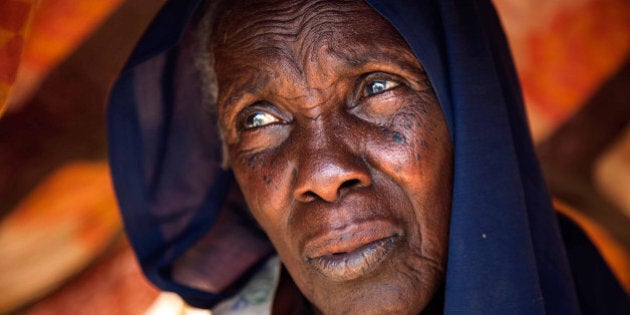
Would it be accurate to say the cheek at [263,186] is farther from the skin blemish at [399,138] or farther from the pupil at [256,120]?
the skin blemish at [399,138]

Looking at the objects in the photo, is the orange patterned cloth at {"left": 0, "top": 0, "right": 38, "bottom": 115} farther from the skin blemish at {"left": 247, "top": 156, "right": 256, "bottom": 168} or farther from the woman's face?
the skin blemish at {"left": 247, "top": 156, "right": 256, "bottom": 168}

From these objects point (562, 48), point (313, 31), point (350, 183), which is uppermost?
point (313, 31)

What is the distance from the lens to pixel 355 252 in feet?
6.35

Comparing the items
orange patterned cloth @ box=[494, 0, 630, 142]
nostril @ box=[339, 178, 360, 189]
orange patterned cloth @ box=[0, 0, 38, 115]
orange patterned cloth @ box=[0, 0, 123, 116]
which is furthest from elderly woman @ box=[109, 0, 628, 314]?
orange patterned cloth @ box=[494, 0, 630, 142]

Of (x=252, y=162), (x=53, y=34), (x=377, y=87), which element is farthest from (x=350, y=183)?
(x=53, y=34)

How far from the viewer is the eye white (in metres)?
2.23

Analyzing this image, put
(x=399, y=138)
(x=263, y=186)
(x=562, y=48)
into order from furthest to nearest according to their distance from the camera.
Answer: (x=562, y=48), (x=263, y=186), (x=399, y=138)

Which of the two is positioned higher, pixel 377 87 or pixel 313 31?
pixel 313 31

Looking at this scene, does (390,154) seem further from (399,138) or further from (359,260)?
(359,260)

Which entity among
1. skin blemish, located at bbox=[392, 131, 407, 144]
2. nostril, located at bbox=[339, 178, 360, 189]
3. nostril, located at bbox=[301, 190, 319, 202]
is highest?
skin blemish, located at bbox=[392, 131, 407, 144]

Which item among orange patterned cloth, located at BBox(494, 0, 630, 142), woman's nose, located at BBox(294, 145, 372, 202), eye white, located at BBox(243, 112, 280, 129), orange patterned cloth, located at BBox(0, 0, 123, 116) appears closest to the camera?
woman's nose, located at BBox(294, 145, 372, 202)

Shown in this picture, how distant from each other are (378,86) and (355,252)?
49 centimetres

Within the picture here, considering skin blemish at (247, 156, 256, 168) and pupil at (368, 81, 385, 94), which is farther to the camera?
skin blemish at (247, 156, 256, 168)

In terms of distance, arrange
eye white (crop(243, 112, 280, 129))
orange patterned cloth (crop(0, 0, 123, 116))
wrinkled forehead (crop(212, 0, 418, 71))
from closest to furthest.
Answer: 1. wrinkled forehead (crop(212, 0, 418, 71))
2. eye white (crop(243, 112, 280, 129))
3. orange patterned cloth (crop(0, 0, 123, 116))
